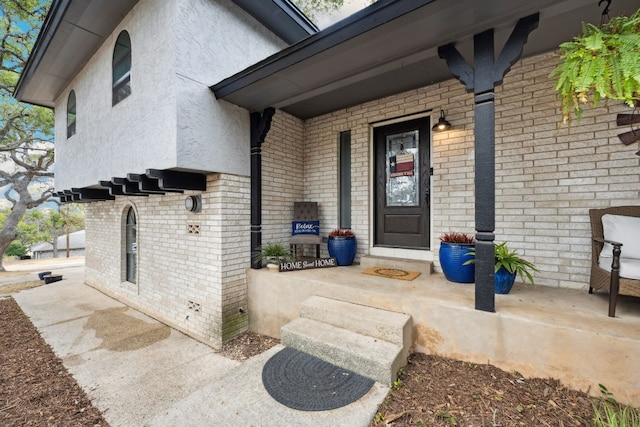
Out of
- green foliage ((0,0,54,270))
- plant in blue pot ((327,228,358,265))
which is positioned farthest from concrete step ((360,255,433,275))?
green foliage ((0,0,54,270))

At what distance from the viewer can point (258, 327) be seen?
142 inches

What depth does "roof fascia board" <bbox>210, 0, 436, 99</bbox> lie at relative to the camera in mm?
2002

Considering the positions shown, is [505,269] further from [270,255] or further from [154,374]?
[154,374]

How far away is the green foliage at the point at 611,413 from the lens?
1471mm

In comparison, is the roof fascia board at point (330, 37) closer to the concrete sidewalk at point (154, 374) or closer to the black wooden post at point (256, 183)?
the black wooden post at point (256, 183)

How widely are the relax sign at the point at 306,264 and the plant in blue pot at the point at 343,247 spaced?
0.35 ft

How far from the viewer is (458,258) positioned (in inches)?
114

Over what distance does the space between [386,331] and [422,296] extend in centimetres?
49

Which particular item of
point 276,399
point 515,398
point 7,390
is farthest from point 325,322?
point 7,390

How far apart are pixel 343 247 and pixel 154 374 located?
8.76 ft

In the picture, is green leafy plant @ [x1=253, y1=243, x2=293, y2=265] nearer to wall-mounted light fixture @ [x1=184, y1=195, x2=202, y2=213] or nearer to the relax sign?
the relax sign

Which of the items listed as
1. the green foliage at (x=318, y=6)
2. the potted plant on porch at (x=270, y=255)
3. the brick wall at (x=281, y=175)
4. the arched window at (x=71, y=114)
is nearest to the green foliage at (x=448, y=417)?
the potted plant on porch at (x=270, y=255)

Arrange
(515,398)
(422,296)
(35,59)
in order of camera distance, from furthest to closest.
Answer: (35,59) < (422,296) < (515,398)

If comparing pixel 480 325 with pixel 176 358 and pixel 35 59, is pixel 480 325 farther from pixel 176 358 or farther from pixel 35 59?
pixel 35 59
